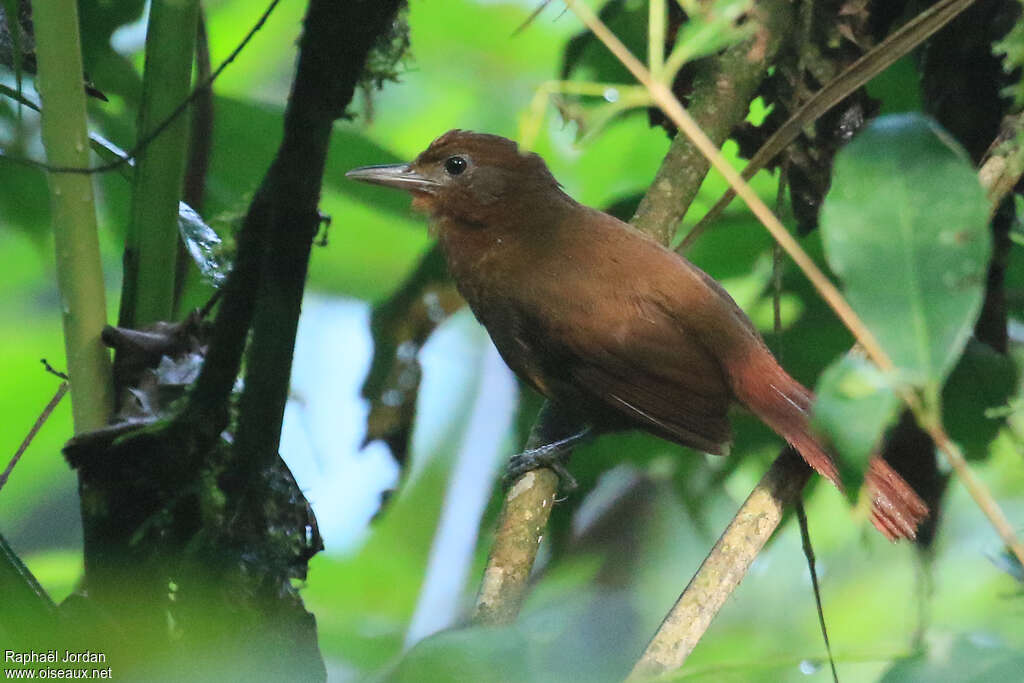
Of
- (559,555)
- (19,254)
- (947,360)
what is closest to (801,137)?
(559,555)

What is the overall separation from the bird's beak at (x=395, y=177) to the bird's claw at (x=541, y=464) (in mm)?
859

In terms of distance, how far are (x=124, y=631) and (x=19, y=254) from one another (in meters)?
2.81

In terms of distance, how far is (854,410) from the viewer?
2.95ft

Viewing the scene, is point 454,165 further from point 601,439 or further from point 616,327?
point 601,439

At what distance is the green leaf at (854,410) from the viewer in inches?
34.8

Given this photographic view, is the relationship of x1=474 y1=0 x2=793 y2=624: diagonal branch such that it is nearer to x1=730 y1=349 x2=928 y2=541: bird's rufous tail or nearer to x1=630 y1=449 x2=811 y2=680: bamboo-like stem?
x1=630 y1=449 x2=811 y2=680: bamboo-like stem

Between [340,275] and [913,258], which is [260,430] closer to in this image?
[913,258]

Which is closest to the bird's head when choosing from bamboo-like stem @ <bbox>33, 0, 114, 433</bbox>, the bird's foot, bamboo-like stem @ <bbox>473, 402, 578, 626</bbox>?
the bird's foot

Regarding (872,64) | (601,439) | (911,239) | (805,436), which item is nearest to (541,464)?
(601,439)

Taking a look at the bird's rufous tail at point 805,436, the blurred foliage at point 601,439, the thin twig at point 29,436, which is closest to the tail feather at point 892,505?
the bird's rufous tail at point 805,436

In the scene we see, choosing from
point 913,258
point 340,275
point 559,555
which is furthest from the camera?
point 340,275

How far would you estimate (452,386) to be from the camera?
12.7 ft

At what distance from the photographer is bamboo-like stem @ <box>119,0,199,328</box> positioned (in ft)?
5.88

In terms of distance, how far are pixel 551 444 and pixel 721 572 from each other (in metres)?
1.03
